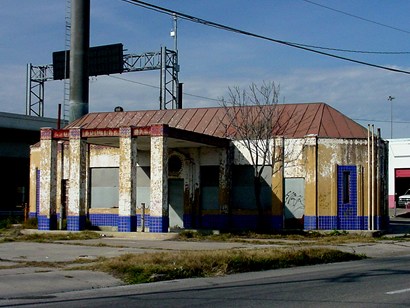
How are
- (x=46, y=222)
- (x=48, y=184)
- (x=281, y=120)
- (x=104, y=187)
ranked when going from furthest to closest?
(x=104, y=187)
(x=281, y=120)
(x=48, y=184)
(x=46, y=222)

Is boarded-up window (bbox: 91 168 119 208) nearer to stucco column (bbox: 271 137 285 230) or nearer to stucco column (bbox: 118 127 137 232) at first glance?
stucco column (bbox: 118 127 137 232)

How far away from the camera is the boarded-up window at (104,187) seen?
36688 millimetres

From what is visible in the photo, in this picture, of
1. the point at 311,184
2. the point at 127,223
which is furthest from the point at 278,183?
the point at 127,223

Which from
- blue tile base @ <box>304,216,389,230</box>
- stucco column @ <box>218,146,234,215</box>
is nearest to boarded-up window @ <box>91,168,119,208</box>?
stucco column @ <box>218,146,234,215</box>

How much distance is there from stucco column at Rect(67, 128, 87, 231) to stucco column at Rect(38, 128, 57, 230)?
46.4 inches

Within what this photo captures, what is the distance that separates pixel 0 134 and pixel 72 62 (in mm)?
11491

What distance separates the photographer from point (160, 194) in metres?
29.1

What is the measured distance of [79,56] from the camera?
43969 mm

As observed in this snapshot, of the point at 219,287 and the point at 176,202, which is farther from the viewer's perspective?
the point at 176,202

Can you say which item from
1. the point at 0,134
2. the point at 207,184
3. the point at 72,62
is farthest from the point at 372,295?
the point at 0,134

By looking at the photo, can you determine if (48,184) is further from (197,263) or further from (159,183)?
(197,263)

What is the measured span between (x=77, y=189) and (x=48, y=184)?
190 cm

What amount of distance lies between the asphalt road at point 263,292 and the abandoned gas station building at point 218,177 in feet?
44.6

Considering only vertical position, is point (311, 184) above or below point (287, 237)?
above
